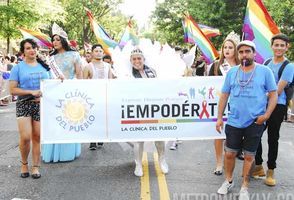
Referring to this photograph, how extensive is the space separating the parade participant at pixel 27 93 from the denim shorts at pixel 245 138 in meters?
2.64

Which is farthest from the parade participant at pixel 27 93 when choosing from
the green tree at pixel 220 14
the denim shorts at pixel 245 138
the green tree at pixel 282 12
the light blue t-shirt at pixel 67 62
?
the green tree at pixel 220 14

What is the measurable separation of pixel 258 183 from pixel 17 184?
3.18 m

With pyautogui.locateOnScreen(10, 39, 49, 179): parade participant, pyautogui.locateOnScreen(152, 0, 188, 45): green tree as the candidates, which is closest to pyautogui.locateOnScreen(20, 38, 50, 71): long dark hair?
pyautogui.locateOnScreen(10, 39, 49, 179): parade participant

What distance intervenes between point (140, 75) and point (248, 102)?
1.82 meters

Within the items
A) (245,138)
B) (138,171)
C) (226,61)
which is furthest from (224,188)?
(226,61)

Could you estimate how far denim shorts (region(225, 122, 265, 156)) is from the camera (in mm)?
5160

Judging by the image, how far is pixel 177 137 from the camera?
6293mm

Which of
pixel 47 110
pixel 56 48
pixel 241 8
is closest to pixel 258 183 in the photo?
pixel 47 110

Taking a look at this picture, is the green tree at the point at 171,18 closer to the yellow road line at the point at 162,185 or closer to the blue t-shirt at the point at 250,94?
the yellow road line at the point at 162,185

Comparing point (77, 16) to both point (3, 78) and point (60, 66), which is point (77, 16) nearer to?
point (3, 78)

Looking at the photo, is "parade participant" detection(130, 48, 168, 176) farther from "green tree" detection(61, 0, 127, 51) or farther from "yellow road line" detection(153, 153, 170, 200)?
"green tree" detection(61, 0, 127, 51)

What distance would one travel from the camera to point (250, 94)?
16.7ft

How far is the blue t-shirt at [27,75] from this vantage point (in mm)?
6066

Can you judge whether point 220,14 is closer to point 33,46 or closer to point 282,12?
point 282,12
